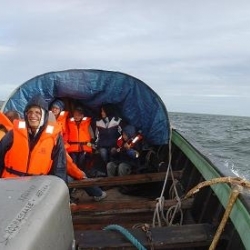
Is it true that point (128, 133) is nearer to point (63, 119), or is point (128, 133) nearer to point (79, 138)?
point (79, 138)

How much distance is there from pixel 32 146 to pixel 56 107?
339 centimetres

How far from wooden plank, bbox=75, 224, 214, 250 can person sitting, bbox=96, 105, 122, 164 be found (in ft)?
12.1

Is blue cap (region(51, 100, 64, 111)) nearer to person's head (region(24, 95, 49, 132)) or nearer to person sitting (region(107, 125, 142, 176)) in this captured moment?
person sitting (region(107, 125, 142, 176))

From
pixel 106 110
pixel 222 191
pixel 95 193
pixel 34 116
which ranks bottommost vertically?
pixel 95 193

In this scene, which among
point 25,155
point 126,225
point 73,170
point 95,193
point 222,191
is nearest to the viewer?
point 222,191

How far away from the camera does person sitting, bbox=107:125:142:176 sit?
6.14 meters

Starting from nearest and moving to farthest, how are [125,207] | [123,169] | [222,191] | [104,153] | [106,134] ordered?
1. [222,191]
2. [125,207]
3. [123,169]
4. [104,153]
5. [106,134]

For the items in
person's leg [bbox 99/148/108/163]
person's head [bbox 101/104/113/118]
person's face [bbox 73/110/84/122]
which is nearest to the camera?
person's leg [bbox 99/148/108/163]

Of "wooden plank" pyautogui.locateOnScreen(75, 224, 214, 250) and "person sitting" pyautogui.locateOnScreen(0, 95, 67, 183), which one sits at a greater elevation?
"person sitting" pyautogui.locateOnScreen(0, 95, 67, 183)

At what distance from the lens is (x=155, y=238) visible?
2.96 m

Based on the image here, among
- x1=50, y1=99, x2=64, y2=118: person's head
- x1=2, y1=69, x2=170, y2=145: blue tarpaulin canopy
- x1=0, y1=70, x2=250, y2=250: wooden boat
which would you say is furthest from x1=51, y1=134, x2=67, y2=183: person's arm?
x1=50, y1=99, x2=64, y2=118: person's head

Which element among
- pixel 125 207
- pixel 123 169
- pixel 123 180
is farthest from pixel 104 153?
pixel 125 207

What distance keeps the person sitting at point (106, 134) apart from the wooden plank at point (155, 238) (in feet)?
12.1

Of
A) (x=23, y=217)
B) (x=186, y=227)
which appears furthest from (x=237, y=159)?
(x=23, y=217)
